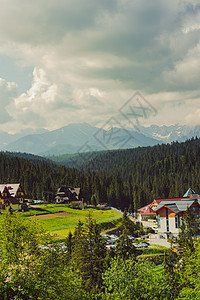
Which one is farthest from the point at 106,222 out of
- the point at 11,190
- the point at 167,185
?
the point at 167,185

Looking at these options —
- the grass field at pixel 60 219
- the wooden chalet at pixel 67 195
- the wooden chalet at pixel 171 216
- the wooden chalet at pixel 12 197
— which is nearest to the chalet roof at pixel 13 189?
the wooden chalet at pixel 12 197

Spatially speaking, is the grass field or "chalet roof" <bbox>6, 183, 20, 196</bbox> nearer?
the grass field

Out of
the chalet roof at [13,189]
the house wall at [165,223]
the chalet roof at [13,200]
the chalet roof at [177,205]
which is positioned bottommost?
the house wall at [165,223]

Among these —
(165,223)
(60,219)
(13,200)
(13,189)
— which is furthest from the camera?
(13,189)

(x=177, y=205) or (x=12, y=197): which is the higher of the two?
(x=12, y=197)

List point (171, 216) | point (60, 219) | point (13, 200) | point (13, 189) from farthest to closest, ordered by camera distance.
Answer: point (13, 189) < point (13, 200) < point (60, 219) < point (171, 216)

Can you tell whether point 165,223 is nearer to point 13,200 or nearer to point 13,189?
point 13,200

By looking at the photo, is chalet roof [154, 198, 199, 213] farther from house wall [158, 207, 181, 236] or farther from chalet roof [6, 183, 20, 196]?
chalet roof [6, 183, 20, 196]

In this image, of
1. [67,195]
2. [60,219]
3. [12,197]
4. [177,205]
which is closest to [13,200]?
[12,197]

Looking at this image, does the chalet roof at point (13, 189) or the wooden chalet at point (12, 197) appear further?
the chalet roof at point (13, 189)

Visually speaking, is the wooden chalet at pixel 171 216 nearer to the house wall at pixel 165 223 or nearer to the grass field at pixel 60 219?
the house wall at pixel 165 223

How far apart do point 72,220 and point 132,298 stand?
71.2 meters

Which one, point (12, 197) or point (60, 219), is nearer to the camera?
point (60, 219)

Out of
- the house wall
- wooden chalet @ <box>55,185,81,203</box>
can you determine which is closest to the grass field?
the house wall
